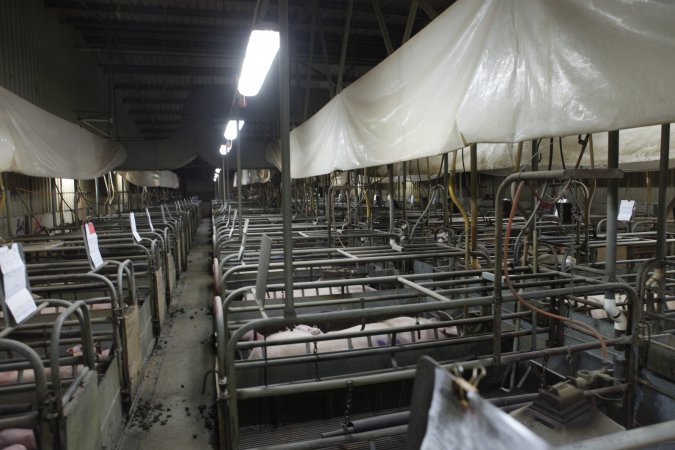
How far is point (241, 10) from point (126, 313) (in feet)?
33.1

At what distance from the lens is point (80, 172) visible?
29.1 ft

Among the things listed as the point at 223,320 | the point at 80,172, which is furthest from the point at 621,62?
the point at 80,172

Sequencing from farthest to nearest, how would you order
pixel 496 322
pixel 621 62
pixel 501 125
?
1. pixel 501 125
2. pixel 496 322
3. pixel 621 62

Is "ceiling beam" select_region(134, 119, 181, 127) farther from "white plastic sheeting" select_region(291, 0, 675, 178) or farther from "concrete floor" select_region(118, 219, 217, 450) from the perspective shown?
"white plastic sheeting" select_region(291, 0, 675, 178)

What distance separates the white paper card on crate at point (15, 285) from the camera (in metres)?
2.31

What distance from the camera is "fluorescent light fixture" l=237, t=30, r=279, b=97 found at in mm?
3831

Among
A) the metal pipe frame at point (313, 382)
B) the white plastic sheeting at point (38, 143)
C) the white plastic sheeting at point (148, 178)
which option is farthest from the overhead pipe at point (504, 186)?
the white plastic sheeting at point (148, 178)

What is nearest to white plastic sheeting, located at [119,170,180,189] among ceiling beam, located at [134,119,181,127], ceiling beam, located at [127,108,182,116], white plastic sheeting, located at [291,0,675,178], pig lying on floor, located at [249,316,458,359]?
ceiling beam, located at [127,108,182,116]

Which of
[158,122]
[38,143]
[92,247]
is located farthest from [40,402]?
[158,122]

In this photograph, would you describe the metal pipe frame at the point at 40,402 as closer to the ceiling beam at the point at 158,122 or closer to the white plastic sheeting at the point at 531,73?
the white plastic sheeting at the point at 531,73

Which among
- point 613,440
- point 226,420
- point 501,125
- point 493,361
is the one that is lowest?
point 226,420

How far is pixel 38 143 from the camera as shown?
21.9 ft

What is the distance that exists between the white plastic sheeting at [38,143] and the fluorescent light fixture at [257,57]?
3608 millimetres

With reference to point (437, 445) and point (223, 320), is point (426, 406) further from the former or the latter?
point (223, 320)
